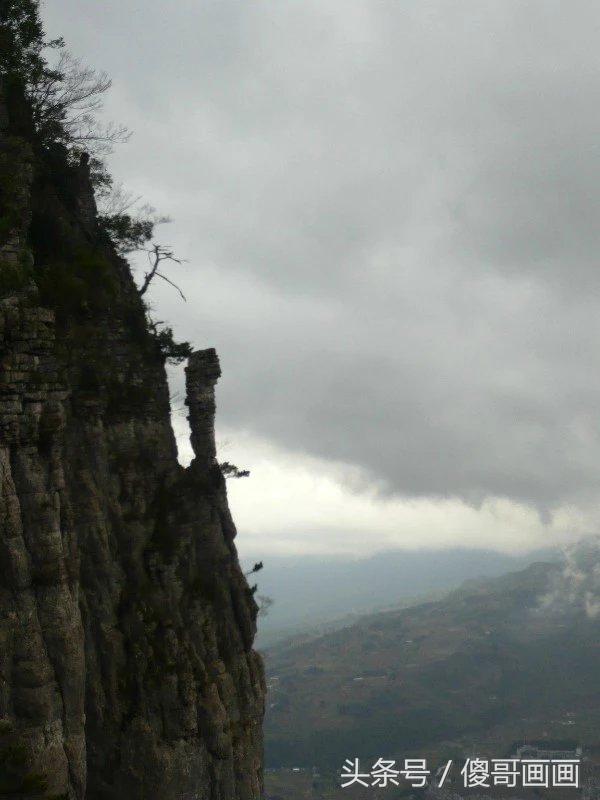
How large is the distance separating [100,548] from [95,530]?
1.16 meters

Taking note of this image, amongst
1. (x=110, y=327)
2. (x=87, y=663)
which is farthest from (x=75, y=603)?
(x=110, y=327)

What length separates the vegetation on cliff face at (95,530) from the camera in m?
31.0

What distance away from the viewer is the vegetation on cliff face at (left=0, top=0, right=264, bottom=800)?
31.0 meters

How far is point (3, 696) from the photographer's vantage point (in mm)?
29891

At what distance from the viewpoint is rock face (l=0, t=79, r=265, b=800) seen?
30891mm

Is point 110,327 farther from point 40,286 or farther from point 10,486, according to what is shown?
point 10,486

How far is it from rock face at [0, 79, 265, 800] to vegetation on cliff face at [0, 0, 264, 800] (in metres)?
0.10

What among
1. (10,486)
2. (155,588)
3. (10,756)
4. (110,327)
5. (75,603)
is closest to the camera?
(10,756)

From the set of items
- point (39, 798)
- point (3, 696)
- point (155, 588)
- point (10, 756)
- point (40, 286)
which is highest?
point (40, 286)

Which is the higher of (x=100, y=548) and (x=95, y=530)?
Answer: (x=95, y=530)

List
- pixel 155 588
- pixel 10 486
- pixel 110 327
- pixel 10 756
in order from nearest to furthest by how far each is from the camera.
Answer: pixel 10 756 < pixel 10 486 < pixel 155 588 < pixel 110 327

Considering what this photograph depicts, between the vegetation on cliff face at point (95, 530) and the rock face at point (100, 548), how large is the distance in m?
0.10

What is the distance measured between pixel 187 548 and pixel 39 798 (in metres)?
24.1

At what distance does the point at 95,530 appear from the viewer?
4294 centimetres
